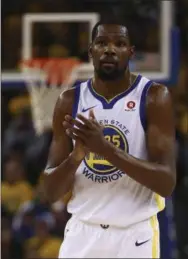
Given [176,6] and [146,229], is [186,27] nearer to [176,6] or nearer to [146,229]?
[176,6]

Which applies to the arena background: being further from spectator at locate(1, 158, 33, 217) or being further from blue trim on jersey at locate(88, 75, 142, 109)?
blue trim on jersey at locate(88, 75, 142, 109)

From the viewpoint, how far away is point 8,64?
7543mm

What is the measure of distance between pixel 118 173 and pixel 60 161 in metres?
0.25

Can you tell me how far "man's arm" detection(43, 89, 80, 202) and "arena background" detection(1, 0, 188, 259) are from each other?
3485mm

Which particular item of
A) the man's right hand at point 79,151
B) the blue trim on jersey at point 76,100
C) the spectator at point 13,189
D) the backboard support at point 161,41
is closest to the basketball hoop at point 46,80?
the backboard support at point 161,41

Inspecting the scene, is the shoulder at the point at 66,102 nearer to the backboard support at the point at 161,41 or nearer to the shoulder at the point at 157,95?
the shoulder at the point at 157,95

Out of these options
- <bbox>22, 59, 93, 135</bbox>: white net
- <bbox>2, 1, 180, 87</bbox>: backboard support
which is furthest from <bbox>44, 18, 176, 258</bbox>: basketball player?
<bbox>2, 1, 180, 87</bbox>: backboard support

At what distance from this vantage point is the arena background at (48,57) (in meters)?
6.87

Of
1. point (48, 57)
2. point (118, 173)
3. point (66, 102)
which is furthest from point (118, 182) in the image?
point (48, 57)

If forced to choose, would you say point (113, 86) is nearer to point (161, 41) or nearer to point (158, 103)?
point (158, 103)

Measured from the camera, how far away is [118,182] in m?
2.95

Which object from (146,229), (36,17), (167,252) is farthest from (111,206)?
(36,17)

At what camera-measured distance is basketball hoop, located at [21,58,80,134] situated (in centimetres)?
654

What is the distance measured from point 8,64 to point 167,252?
2.73m
